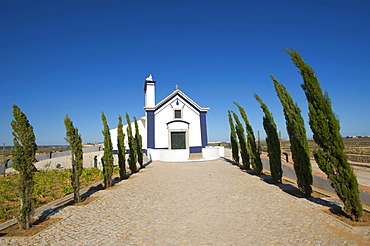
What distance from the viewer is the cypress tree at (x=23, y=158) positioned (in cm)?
494

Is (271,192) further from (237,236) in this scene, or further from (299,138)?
(237,236)

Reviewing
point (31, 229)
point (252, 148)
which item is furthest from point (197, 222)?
point (252, 148)

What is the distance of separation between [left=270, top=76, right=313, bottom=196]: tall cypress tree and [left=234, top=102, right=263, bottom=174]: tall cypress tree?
388 centimetres

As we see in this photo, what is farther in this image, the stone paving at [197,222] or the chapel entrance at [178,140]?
the chapel entrance at [178,140]

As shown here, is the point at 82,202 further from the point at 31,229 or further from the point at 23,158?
the point at 23,158

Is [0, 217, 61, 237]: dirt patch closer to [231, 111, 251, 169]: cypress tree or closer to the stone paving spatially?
the stone paving

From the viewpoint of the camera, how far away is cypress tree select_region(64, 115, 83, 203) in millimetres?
6885

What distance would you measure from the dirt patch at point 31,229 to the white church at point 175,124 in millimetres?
15143

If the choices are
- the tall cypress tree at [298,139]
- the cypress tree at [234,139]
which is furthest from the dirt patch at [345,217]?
the cypress tree at [234,139]

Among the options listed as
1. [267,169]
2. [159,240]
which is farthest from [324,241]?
[267,169]

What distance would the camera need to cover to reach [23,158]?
16.6 ft

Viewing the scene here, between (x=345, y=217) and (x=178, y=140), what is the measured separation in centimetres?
1738

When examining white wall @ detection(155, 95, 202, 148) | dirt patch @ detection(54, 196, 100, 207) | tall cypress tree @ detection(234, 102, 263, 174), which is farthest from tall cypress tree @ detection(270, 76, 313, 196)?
white wall @ detection(155, 95, 202, 148)

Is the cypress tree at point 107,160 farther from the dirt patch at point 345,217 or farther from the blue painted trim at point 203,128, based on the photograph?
the blue painted trim at point 203,128
